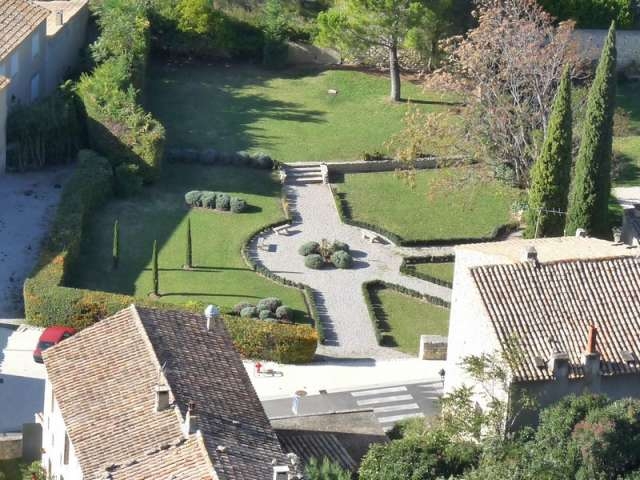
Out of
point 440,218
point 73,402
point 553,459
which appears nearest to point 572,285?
point 553,459

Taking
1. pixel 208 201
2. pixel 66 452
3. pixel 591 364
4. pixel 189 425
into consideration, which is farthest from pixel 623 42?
pixel 189 425

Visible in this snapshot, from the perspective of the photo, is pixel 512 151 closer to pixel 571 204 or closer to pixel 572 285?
pixel 571 204

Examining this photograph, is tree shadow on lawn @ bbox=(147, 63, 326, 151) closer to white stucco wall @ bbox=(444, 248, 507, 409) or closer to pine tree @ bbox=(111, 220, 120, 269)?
pine tree @ bbox=(111, 220, 120, 269)

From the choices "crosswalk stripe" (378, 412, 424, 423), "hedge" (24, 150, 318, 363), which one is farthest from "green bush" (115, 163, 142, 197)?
"crosswalk stripe" (378, 412, 424, 423)

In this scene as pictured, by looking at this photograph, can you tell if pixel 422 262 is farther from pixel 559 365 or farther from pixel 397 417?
pixel 559 365

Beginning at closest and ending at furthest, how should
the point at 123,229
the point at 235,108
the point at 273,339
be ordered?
the point at 273,339 → the point at 123,229 → the point at 235,108
